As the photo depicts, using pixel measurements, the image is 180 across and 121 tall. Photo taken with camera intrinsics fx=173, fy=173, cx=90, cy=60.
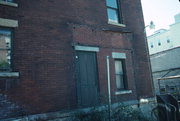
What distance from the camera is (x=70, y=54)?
26.6 feet

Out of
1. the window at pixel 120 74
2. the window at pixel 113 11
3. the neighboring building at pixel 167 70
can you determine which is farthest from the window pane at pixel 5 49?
the neighboring building at pixel 167 70

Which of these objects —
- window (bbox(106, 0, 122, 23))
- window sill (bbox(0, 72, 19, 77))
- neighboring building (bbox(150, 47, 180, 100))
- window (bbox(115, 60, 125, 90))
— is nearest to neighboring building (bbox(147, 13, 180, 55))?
neighboring building (bbox(150, 47, 180, 100))

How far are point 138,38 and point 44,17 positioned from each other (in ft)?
20.8

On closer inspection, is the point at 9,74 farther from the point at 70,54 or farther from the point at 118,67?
the point at 118,67

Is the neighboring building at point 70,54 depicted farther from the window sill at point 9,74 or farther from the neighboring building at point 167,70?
the neighboring building at point 167,70

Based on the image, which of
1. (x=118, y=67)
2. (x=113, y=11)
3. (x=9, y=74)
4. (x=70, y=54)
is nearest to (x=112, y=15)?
(x=113, y=11)

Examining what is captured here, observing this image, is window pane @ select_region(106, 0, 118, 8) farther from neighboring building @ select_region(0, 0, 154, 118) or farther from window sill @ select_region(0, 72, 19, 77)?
window sill @ select_region(0, 72, 19, 77)

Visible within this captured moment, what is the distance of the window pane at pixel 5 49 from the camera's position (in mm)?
6637

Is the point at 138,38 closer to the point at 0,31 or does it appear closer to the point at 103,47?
the point at 103,47

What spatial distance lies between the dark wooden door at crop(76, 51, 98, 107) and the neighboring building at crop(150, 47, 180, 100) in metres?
13.0

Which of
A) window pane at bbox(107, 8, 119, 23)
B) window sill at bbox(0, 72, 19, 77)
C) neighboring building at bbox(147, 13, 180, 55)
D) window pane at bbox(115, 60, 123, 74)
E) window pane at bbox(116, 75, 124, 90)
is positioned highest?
neighboring building at bbox(147, 13, 180, 55)

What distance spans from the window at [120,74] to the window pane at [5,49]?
566 cm

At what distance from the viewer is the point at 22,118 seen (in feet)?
21.0

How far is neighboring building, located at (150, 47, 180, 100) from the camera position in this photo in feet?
64.6
